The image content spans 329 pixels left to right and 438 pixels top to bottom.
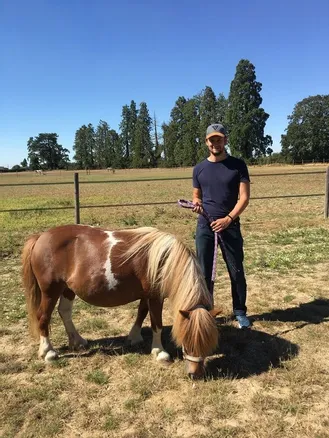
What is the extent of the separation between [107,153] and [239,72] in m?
37.0

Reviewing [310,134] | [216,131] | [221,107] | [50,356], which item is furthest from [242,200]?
[310,134]

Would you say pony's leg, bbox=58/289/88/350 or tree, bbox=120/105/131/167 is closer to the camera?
pony's leg, bbox=58/289/88/350

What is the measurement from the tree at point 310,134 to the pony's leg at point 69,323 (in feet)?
209

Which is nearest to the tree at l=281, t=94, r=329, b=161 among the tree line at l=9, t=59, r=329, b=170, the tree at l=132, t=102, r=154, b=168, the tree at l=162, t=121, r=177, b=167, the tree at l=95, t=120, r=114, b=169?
the tree line at l=9, t=59, r=329, b=170

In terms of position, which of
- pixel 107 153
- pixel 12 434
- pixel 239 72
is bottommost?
pixel 12 434

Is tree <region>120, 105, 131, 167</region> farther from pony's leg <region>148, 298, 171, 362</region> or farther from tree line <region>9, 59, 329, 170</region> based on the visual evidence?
pony's leg <region>148, 298, 171, 362</region>

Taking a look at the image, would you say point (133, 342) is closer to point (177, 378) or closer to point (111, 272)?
point (177, 378)

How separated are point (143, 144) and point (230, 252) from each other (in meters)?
67.8

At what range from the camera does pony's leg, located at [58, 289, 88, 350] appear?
3.31 metres

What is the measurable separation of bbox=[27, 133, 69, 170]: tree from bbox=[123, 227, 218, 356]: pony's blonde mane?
99822 mm

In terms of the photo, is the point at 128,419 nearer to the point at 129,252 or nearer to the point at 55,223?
the point at 129,252

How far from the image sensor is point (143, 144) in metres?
69.6

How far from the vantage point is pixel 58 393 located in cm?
264

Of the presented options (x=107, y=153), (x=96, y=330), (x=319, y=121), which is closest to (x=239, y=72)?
(x=319, y=121)
